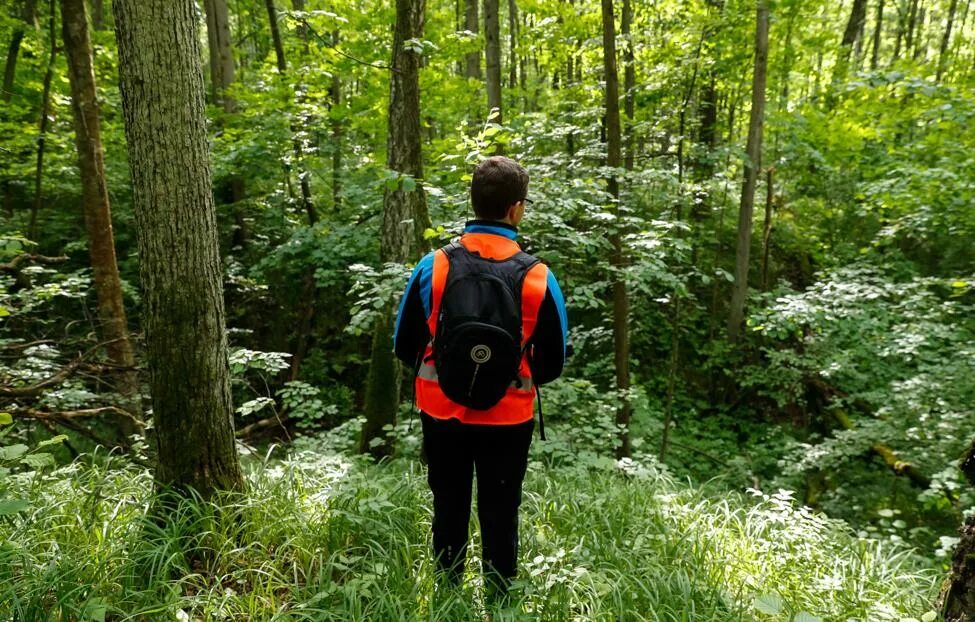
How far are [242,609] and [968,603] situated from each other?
3.09 m

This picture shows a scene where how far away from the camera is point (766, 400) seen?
10406 mm

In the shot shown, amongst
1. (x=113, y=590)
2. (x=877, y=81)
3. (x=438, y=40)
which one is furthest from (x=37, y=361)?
(x=877, y=81)

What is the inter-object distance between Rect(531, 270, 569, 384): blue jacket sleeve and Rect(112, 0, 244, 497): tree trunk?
1.70m

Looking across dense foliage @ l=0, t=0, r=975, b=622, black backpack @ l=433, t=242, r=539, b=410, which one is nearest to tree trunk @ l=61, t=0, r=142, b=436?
dense foliage @ l=0, t=0, r=975, b=622

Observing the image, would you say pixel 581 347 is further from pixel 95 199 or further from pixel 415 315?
pixel 95 199

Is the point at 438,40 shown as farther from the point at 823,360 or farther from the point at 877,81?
the point at 823,360

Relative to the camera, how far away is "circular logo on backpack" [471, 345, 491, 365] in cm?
218

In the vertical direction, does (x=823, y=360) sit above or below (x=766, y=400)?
above

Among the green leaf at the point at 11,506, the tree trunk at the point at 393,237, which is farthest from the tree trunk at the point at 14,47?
the green leaf at the point at 11,506

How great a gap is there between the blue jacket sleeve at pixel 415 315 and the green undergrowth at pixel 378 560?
95 centimetres

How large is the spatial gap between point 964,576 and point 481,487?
2072mm

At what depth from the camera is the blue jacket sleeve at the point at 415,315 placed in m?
2.40

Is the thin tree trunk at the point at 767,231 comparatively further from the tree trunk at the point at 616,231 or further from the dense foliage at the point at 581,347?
the tree trunk at the point at 616,231

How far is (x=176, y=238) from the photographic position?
2732 millimetres
